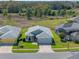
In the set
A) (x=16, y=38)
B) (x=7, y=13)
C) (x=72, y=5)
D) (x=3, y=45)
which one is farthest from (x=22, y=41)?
(x=72, y=5)

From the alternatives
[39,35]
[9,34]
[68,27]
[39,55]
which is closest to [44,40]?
[39,35]

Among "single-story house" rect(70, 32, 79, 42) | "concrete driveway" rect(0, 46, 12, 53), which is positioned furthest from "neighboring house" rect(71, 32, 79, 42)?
"concrete driveway" rect(0, 46, 12, 53)

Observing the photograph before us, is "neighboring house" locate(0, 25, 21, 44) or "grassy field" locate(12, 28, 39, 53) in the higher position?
"neighboring house" locate(0, 25, 21, 44)

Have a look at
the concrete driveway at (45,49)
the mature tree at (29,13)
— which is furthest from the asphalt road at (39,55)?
the mature tree at (29,13)

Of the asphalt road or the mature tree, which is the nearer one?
the asphalt road

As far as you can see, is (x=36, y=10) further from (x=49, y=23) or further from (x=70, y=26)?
(x=70, y=26)

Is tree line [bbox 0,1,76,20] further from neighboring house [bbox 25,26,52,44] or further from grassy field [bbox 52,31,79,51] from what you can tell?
grassy field [bbox 52,31,79,51]
